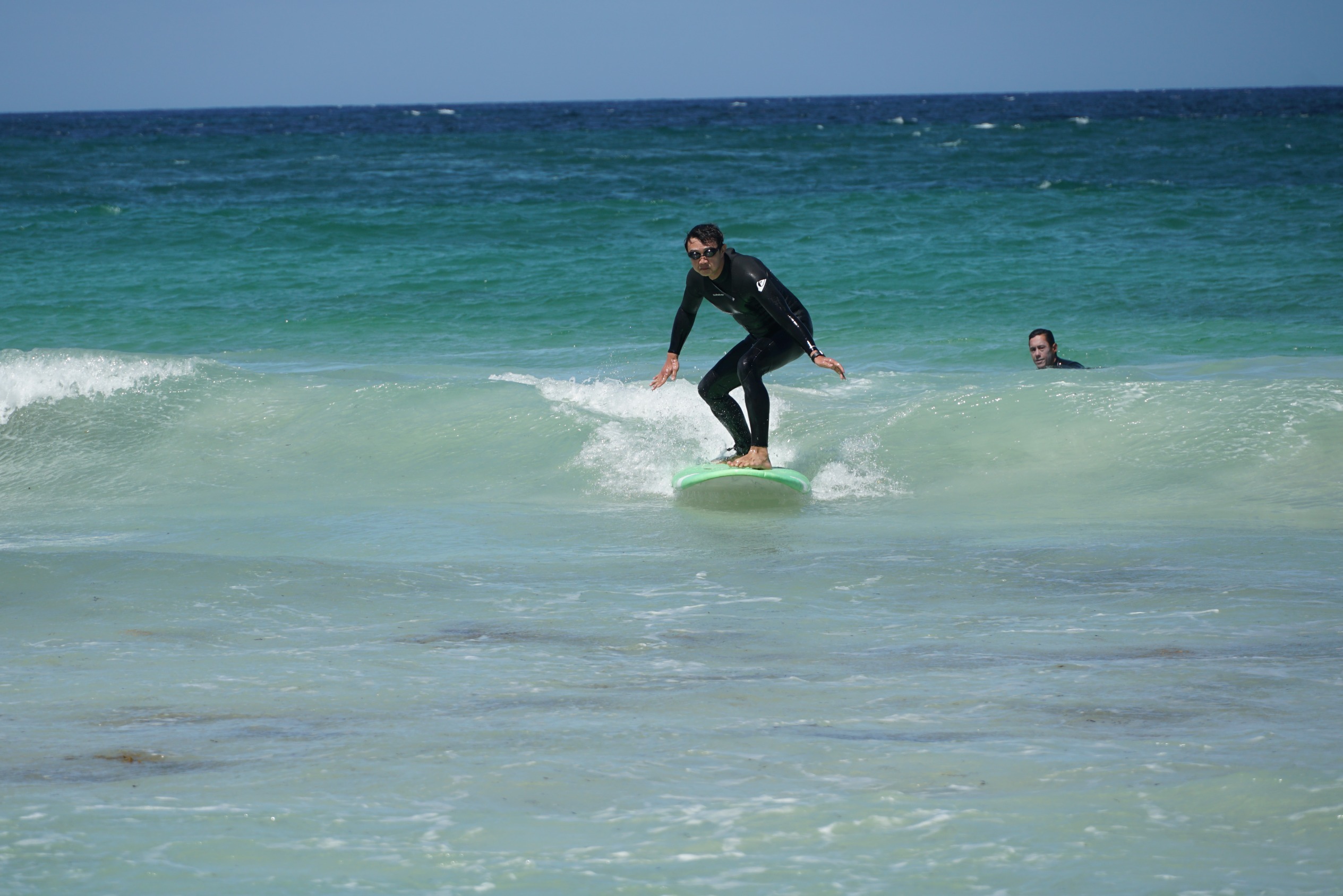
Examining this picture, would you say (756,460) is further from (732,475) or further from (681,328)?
(681,328)

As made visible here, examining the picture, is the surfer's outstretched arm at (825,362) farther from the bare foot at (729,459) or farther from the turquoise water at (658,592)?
the bare foot at (729,459)

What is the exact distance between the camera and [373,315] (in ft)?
54.1

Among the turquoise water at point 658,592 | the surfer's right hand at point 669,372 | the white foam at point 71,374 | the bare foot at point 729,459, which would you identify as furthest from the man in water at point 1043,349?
the white foam at point 71,374

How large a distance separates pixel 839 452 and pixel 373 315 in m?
9.35

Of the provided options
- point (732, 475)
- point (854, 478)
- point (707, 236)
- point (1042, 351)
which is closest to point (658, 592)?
point (732, 475)

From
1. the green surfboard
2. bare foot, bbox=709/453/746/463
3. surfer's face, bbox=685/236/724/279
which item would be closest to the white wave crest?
the green surfboard

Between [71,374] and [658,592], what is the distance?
21.6 ft

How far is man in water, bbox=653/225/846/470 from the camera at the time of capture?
7031 millimetres

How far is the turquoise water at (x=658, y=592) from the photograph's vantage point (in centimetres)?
307

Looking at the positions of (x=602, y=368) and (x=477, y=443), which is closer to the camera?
(x=477, y=443)

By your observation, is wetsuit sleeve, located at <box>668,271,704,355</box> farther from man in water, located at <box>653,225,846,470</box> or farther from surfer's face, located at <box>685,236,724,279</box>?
surfer's face, located at <box>685,236,724,279</box>

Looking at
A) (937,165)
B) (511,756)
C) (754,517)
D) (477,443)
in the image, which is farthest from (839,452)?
(937,165)

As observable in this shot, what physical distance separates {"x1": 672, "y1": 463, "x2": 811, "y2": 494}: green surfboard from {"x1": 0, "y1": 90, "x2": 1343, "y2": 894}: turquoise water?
0.20 metres

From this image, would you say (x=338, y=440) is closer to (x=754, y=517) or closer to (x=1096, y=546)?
(x=754, y=517)
